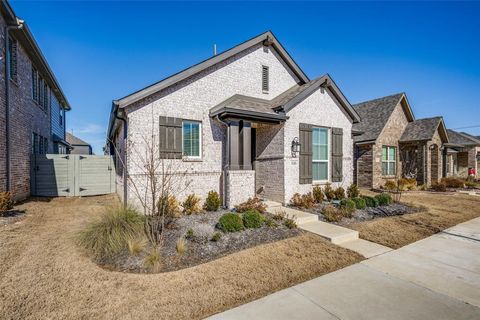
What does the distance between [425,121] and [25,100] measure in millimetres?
25203

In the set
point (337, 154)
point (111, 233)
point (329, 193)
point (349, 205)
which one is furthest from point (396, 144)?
point (111, 233)

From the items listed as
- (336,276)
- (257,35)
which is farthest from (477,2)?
(336,276)

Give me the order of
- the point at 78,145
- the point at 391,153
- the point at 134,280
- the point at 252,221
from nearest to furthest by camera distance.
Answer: the point at 134,280 → the point at 252,221 → the point at 391,153 → the point at 78,145

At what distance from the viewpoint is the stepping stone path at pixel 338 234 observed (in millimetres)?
5477

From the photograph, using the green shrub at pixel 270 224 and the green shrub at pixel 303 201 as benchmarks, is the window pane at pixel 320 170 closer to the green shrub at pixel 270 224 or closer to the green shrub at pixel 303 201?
the green shrub at pixel 303 201

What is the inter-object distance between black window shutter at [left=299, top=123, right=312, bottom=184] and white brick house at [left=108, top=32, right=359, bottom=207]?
43 mm

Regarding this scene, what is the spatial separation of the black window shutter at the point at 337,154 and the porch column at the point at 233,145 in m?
5.00

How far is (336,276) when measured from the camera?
4.20 meters

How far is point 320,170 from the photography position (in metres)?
10.8

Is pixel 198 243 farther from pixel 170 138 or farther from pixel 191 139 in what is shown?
pixel 191 139

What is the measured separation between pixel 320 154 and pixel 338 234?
5.26 m

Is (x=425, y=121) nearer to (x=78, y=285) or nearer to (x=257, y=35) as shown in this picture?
(x=257, y=35)

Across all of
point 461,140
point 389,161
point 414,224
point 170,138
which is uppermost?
point 461,140

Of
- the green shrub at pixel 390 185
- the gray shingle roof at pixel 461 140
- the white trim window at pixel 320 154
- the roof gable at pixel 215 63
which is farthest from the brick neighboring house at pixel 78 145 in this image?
the gray shingle roof at pixel 461 140
